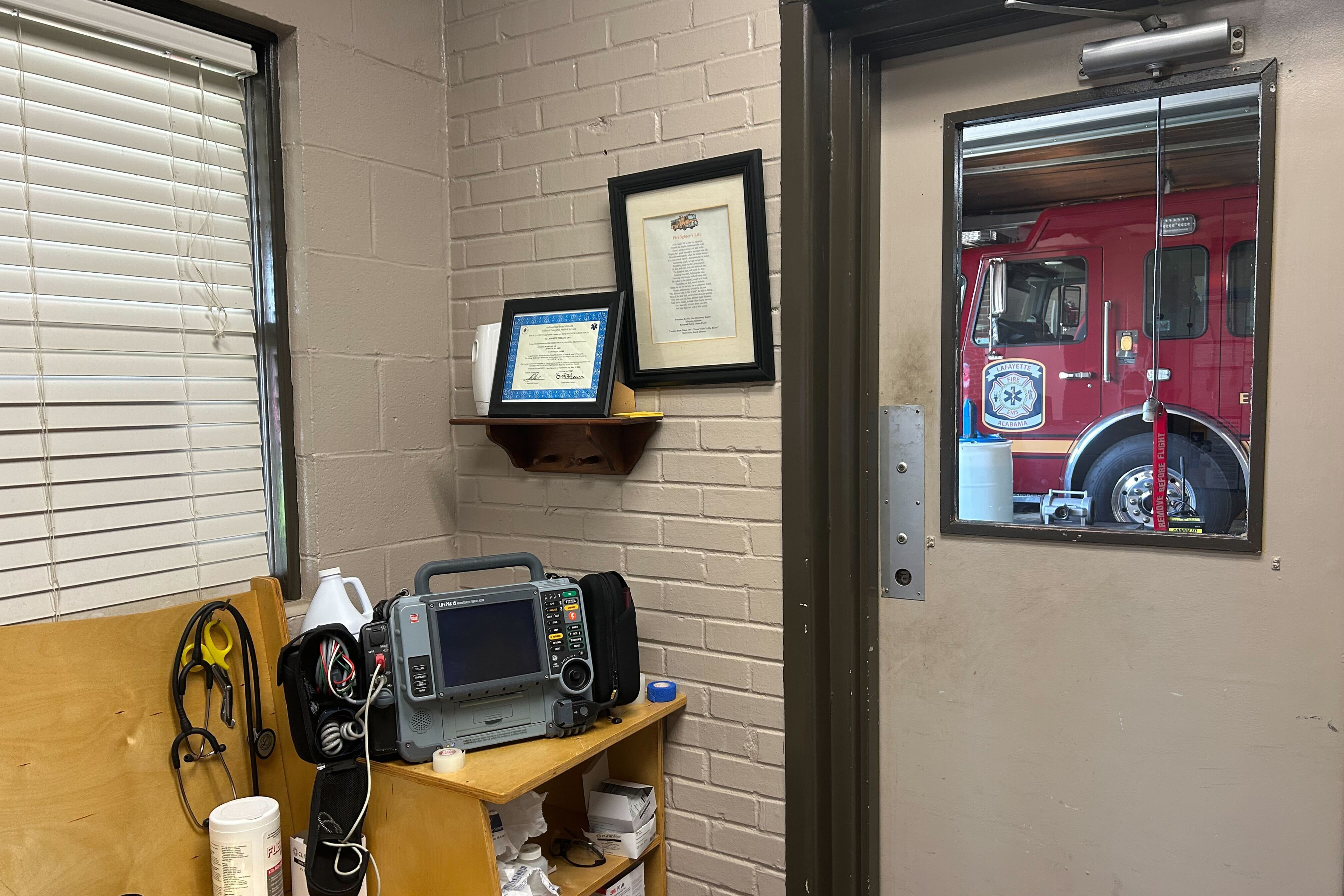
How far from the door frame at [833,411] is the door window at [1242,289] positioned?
0.55m

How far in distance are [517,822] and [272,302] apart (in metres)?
1.15

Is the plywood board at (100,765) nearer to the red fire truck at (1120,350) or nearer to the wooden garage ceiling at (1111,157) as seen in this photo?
the red fire truck at (1120,350)

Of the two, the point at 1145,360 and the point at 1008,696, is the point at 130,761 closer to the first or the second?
the point at 1008,696

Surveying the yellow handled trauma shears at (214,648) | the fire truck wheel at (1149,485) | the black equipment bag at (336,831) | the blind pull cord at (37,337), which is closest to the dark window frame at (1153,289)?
the fire truck wheel at (1149,485)

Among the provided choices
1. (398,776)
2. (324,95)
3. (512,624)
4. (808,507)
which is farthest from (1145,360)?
(324,95)

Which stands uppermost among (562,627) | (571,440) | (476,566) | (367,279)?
(367,279)

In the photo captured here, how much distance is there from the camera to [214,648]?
1637 millimetres

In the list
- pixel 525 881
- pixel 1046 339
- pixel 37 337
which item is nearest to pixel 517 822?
pixel 525 881

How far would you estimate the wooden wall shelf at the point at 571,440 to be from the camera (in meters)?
1.80

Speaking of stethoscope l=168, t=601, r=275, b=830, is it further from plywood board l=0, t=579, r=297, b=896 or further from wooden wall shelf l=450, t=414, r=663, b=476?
wooden wall shelf l=450, t=414, r=663, b=476

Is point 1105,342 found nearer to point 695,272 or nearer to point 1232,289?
point 1232,289

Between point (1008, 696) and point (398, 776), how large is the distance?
1120 mm

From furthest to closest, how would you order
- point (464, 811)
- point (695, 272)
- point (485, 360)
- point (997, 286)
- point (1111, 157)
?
point (485, 360) → point (695, 272) → point (997, 286) → point (1111, 157) → point (464, 811)

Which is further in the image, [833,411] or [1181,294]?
[833,411]
